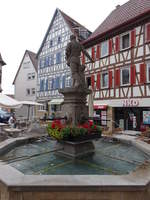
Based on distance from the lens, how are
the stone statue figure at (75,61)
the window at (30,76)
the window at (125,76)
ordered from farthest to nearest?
the window at (30,76)
the window at (125,76)
the stone statue figure at (75,61)

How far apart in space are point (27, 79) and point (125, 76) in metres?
19.4

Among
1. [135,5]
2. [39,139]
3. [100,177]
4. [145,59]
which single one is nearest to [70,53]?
[39,139]

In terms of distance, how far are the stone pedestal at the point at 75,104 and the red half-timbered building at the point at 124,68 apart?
8.47m

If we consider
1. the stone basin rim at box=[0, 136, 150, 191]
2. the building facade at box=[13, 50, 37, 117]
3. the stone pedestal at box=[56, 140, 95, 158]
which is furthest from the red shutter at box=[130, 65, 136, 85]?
the building facade at box=[13, 50, 37, 117]

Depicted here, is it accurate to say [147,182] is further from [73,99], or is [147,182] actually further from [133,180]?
[73,99]

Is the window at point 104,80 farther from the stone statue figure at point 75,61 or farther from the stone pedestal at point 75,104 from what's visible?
the stone pedestal at point 75,104

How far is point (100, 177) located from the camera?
2.59 m

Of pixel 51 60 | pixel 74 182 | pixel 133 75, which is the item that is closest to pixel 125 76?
pixel 133 75

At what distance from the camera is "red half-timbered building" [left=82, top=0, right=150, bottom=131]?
1250cm

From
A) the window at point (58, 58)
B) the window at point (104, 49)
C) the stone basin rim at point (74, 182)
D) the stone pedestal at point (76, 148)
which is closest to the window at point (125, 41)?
the window at point (104, 49)

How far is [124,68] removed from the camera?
13.9 meters

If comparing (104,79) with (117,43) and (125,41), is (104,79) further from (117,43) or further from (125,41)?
(125,41)

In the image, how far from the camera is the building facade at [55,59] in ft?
71.4

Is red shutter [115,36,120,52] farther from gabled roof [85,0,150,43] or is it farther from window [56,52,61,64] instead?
window [56,52,61,64]
